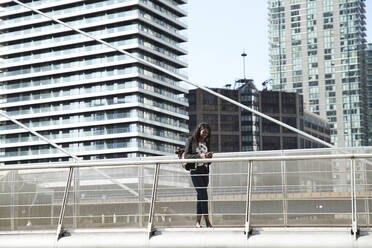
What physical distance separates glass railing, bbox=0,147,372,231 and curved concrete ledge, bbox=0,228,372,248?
0.76 feet

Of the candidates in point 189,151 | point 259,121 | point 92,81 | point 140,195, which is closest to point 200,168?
point 189,151

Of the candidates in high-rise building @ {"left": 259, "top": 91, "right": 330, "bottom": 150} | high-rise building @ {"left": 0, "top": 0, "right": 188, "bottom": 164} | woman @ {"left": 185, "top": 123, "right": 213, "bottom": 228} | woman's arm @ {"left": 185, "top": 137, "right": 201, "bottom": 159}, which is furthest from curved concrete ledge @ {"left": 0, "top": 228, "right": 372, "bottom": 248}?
high-rise building @ {"left": 259, "top": 91, "right": 330, "bottom": 150}

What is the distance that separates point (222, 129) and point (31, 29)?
139 ft

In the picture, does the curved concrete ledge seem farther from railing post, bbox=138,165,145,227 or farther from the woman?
the woman

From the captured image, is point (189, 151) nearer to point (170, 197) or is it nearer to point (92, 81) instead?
point (170, 197)

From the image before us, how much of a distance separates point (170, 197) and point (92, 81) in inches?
4590

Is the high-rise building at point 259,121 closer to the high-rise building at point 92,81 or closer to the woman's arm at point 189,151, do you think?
the high-rise building at point 92,81

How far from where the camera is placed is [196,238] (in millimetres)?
8336

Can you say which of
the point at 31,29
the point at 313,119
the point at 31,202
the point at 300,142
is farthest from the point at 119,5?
the point at 31,202

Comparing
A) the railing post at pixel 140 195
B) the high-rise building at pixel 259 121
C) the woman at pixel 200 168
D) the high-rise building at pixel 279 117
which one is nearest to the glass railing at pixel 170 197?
the railing post at pixel 140 195

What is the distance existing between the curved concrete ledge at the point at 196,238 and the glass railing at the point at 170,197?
0.23m

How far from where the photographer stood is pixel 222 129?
446 ft

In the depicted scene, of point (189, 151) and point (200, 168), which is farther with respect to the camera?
point (189, 151)

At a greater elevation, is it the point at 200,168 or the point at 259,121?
the point at 259,121
